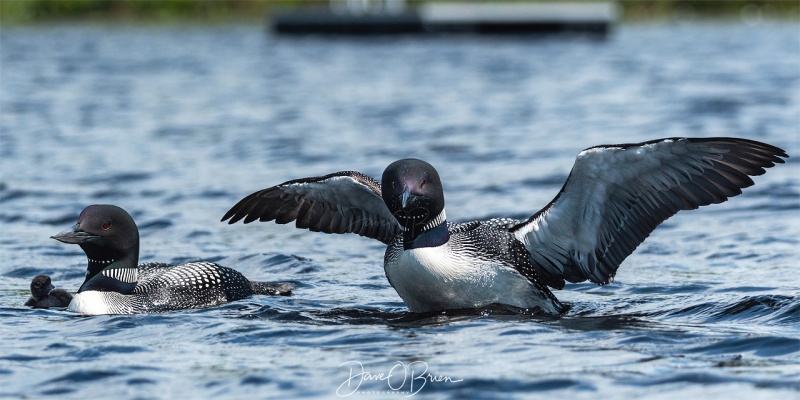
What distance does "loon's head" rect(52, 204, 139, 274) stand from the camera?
326 inches

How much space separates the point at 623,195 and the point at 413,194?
4.38 ft

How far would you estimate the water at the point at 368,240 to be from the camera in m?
6.51

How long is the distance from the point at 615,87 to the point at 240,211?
17.2m

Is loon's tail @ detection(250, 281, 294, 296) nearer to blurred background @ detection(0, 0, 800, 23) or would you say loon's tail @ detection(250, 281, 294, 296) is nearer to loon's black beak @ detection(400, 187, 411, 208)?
loon's black beak @ detection(400, 187, 411, 208)


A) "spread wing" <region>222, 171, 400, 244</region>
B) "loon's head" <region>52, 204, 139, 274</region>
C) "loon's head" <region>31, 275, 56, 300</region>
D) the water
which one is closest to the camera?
the water

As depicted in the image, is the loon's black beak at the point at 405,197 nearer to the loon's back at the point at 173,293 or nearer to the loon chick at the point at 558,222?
the loon chick at the point at 558,222

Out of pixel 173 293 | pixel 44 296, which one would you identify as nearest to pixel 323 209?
pixel 173 293

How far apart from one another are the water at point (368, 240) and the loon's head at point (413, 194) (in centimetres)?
59

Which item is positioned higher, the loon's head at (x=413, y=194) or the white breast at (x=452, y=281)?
the loon's head at (x=413, y=194)

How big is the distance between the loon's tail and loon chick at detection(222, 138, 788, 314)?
83cm

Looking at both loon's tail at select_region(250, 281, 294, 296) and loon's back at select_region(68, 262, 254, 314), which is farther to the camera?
loon's tail at select_region(250, 281, 294, 296)
